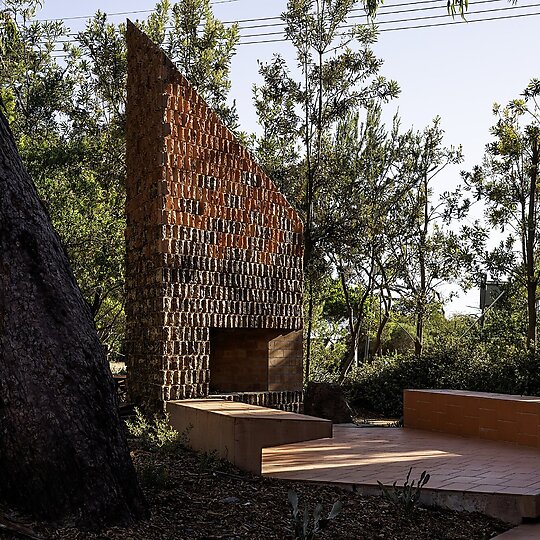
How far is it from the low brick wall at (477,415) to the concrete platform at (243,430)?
2.54 m

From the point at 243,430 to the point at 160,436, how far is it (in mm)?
889

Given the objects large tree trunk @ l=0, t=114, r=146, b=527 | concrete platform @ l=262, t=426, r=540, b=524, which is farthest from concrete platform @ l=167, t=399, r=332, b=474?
large tree trunk @ l=0, t=114, r=146, b=527

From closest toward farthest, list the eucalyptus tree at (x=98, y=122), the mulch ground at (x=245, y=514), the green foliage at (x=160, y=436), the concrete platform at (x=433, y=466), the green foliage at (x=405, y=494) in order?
1. the mulch ground at (x=245, y=514)
2. the green foliage at (x=405, y=494)
3. the concrete platform at (x=433, y=466)
4. the green foliage at (x=160, y=436)
5. the eucalyptus tree at (x=98, y=122)

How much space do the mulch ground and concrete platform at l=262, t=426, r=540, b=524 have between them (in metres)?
0.14

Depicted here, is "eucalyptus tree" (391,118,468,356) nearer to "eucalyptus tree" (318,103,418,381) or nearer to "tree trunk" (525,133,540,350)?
"eucalyptus tree" (318,103,418,381)

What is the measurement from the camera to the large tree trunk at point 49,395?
3.82 meters

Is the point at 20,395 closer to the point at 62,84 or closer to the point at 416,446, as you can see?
the point at 416,446

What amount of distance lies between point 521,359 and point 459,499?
7.41m

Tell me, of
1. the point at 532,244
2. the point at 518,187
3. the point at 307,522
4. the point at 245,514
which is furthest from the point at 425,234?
the point at 307,522

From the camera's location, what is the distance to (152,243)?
26.8 feet

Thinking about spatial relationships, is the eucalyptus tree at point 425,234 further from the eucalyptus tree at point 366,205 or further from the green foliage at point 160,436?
the green foliage at point 160,436

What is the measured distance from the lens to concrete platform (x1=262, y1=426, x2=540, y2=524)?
17.6ft

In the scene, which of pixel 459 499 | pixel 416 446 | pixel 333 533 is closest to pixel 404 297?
pixel 416 446

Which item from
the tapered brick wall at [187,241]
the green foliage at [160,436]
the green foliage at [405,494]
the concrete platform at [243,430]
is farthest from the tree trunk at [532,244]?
the green foliage at [405,494]
